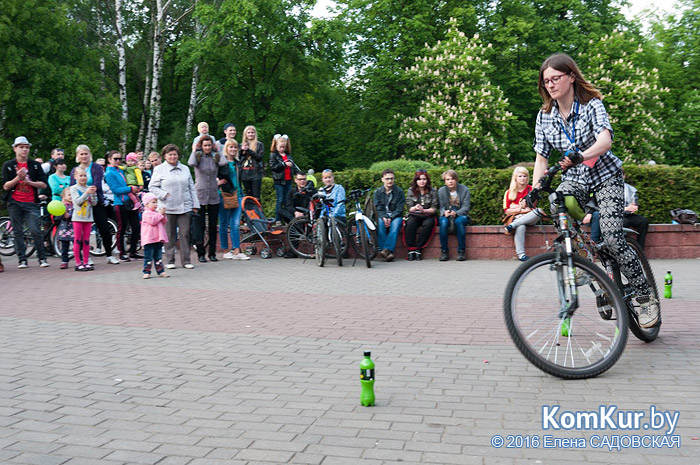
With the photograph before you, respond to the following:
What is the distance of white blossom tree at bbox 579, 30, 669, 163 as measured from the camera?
31391 millimetres

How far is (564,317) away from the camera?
4586 millimetres

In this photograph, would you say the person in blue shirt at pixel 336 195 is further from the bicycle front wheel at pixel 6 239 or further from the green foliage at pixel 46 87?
the green foliage at pixel 46 87

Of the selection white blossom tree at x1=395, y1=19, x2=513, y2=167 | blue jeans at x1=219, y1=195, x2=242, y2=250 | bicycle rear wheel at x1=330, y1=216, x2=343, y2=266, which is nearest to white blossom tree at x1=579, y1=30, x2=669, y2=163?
white blossom tree at x1=395, y1=19, x2=513, y2=167

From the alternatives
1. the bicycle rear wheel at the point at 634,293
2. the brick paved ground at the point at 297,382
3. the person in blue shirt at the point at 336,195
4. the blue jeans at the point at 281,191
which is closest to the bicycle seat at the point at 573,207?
the bicycle rear wheel at the point at 634,293

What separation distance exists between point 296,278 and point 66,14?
27.3m

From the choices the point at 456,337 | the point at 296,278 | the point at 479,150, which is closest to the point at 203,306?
the point at 296,278

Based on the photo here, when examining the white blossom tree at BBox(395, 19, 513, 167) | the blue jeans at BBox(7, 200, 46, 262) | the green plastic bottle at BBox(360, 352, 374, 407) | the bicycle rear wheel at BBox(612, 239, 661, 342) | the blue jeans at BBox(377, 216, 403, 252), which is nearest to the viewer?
the green plastic bottle at BBox(360, 352, 374, 407)

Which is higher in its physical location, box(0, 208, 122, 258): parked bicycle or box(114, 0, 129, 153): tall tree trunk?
box(114, 0, 129, 153): tall tree trunk

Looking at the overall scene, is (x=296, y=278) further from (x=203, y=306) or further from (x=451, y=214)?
(x=451, y=214)

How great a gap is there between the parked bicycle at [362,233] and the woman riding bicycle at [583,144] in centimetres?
686

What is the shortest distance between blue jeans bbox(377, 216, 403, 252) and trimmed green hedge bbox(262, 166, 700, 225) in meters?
1.44

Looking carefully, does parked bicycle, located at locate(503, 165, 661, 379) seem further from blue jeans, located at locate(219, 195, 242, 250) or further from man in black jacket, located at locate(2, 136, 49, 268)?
man in black jacket, located at locate(2, 136, 49, 268)

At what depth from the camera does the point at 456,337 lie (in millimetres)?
A: 6039

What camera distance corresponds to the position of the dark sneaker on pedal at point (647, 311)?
17.2 ft
